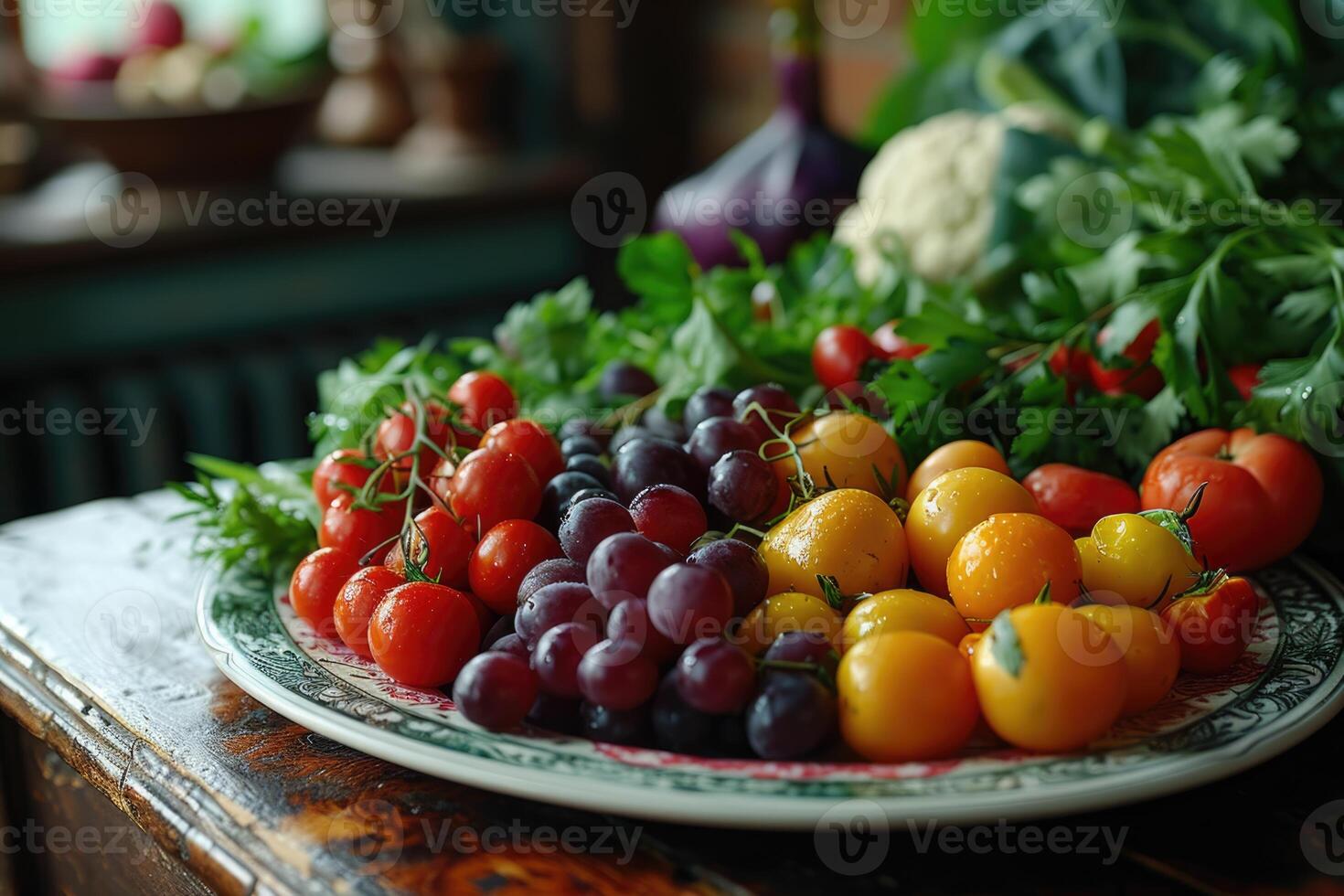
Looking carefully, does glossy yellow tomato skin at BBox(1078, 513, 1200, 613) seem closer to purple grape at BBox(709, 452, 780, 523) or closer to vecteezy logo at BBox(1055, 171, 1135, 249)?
purple grape at BBox(709, 452, 780, 523)

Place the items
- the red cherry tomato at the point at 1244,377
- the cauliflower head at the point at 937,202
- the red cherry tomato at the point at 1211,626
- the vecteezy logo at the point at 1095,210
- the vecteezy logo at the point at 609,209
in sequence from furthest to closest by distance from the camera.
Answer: the vecteezy logo at the point at 609,209 < the cauliflower head at the point at 937,202 < the vecteezy logo at the point at 1095,210 < the red cherry tomato at the point at 1244,377 < the red cherry tomato at the point at 1211,626

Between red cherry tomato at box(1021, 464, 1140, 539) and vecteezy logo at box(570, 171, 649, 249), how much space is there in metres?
1.55

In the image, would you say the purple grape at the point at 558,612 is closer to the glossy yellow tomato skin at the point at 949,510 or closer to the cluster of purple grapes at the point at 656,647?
the cluster of purple grapes at the point at 656,647

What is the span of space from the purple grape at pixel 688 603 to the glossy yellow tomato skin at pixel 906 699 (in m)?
0.06

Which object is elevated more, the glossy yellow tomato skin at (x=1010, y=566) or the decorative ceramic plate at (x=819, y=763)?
the glossy yellow tomato skin at (x=1010, y=566)

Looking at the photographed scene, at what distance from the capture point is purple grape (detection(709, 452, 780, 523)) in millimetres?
647

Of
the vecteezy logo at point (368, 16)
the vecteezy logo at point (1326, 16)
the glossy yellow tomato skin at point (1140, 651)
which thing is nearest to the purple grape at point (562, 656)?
Answer: the glossy yellow tomato skin at point (1140, 651)

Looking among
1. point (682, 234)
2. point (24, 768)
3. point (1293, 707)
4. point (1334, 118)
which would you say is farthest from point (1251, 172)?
point (24, 768)

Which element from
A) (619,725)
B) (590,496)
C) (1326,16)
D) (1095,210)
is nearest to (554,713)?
(619,725)

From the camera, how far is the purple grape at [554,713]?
1.86 feet

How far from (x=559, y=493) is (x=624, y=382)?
212 millimetres

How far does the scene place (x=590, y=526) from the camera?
613mm

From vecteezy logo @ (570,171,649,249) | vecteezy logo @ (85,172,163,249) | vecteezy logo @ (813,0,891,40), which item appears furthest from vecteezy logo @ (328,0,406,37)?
vecteezy logo @ (813,0,891,40)

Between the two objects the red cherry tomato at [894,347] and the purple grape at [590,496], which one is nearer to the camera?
the purple grape at [590,496]
